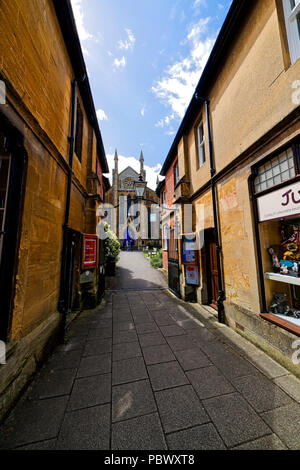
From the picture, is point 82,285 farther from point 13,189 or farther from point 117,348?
point 13,189

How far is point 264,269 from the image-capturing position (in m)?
3.40

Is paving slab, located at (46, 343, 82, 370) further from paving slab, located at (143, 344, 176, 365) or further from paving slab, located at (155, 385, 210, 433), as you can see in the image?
paving slab, located at (155, 385, 210, 433)

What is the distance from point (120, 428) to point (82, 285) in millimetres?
4341

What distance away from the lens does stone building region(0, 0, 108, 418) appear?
2.24 m

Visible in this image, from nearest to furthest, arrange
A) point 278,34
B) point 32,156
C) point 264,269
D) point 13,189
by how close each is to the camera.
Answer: point 13,189 < point 32,156 < point 278,34 < point 264,269

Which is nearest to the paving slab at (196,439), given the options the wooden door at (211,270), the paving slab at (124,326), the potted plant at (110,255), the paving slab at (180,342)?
the paving slab at (180,342)

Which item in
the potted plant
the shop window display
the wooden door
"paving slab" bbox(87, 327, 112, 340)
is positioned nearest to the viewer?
the shop window display

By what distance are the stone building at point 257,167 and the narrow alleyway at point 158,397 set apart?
793mm

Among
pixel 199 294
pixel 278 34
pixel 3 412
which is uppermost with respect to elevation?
pixel 278 34

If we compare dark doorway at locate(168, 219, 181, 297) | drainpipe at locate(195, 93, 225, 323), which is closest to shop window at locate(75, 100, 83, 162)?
drainpipe at locate(195, 93, 225, 323)

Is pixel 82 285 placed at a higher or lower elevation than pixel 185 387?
higher

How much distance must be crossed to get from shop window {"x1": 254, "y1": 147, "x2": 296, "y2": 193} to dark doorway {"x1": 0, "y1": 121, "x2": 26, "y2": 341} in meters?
4.21

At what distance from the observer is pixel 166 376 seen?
2.66 metres
